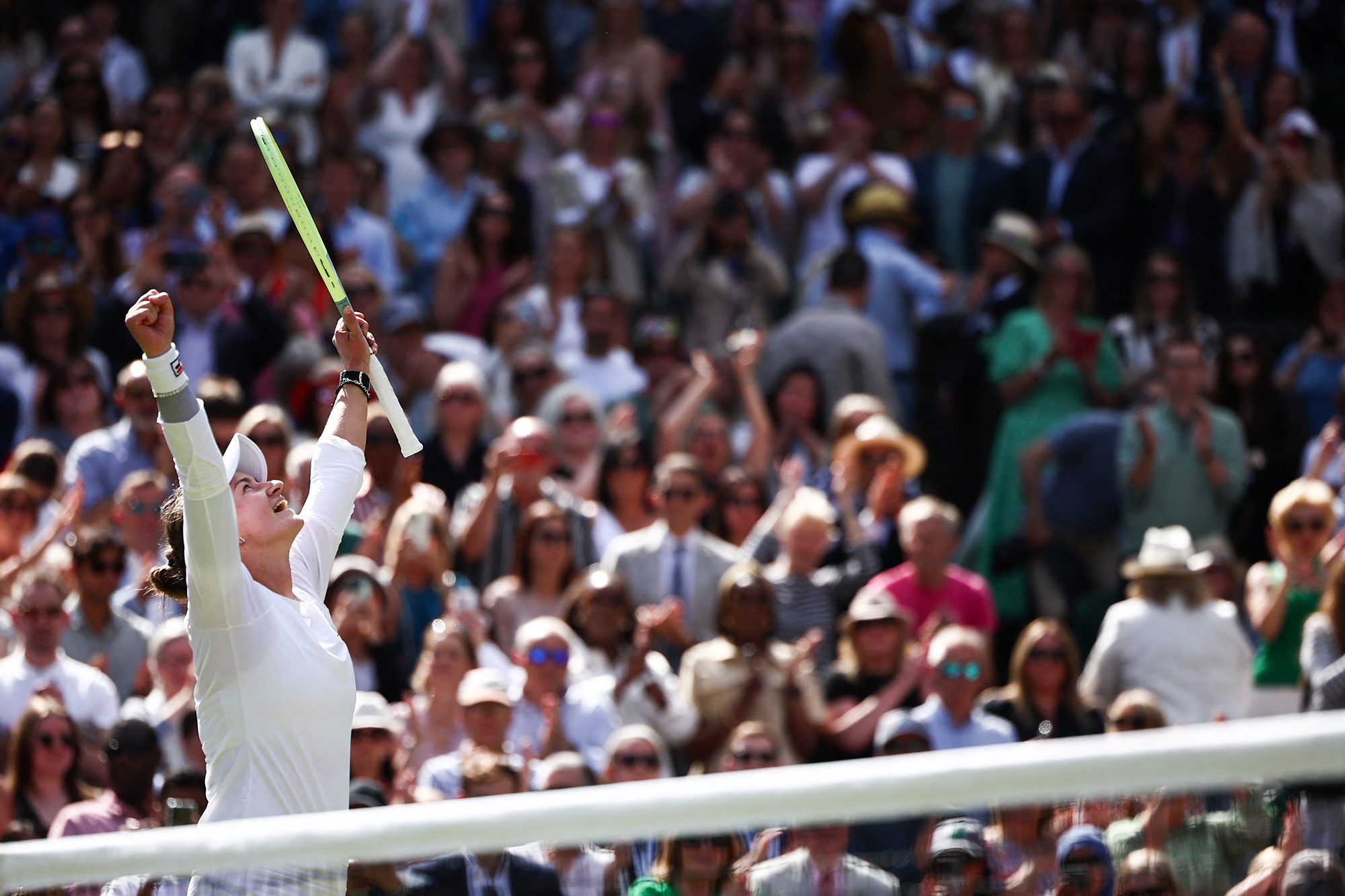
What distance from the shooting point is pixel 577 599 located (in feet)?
27.3

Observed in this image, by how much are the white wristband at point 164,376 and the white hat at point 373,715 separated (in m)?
3.12

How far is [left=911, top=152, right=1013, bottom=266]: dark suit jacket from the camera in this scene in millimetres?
12008

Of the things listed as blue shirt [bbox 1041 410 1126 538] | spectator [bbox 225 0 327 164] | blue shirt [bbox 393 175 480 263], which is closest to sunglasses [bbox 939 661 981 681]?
blue shirt [bbox 1041 410 1126 538]

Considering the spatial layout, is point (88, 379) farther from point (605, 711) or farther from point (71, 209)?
point (605, 711)

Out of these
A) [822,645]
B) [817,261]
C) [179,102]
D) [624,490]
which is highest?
[179,102]

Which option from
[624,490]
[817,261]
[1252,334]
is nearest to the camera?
[624,490]

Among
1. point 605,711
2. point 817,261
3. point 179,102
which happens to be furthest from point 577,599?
point 179,102

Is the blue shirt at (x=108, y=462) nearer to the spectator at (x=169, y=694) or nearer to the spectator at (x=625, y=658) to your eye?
the spectator at (x=169, y=694)

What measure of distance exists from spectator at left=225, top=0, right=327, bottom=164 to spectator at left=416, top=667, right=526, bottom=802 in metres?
6.01

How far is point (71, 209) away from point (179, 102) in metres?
1.56

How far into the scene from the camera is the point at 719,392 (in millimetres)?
10398

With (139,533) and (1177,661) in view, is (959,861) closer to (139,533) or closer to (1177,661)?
(1177,661)

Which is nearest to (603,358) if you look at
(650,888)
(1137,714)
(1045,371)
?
(1045,371)

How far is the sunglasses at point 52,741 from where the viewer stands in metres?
7.02
